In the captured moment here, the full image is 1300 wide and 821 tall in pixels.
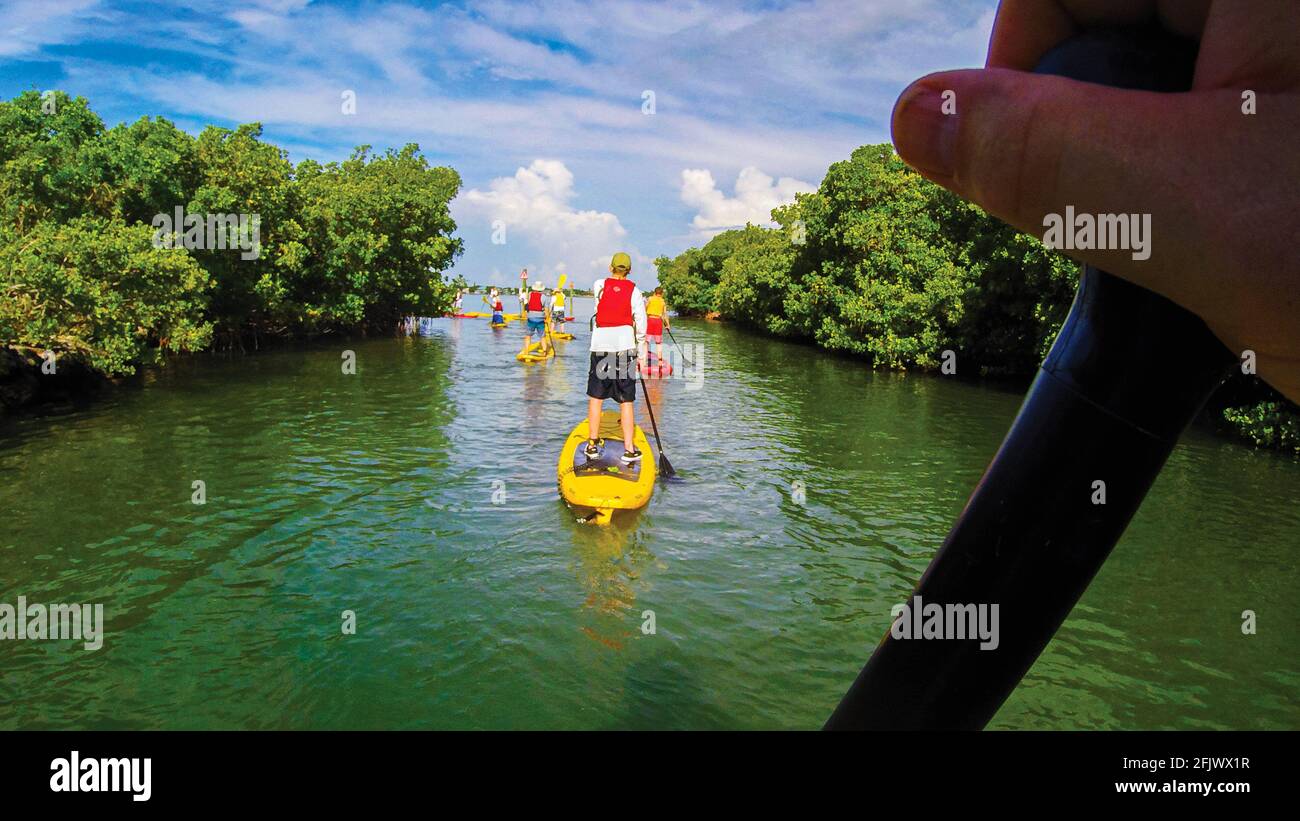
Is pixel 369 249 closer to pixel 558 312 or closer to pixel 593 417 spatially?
pixel 558 312

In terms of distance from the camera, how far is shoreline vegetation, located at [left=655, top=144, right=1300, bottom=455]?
2158 cm

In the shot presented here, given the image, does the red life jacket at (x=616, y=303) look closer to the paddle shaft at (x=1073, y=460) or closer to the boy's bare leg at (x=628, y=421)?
the boy's bare leg at (x=628, y=421)

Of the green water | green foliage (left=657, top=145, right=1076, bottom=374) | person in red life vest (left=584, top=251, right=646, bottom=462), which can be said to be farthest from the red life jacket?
green foliage (left=657, top=145, right=1076, bottom=374)

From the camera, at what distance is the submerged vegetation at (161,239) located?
17609mm

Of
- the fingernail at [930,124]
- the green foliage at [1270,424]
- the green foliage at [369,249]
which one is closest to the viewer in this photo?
the fingernail at [930,124]

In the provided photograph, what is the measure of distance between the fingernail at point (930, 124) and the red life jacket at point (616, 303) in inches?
382

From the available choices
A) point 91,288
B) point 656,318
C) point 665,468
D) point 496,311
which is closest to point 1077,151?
point 665,468

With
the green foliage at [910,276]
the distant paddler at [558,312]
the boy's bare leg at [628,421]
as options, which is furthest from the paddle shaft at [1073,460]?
the distant paddler at [558,312]

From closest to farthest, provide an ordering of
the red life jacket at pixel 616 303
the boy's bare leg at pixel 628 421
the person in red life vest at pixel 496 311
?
the red life jacket at pixel 616 303
the boy's bare leg at pixel 628 421
the person in red life vest at pixel 496 311

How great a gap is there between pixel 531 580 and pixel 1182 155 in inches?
336

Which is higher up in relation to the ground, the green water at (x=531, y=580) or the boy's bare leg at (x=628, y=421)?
the boy's bare leg at (x=628, y=421)
